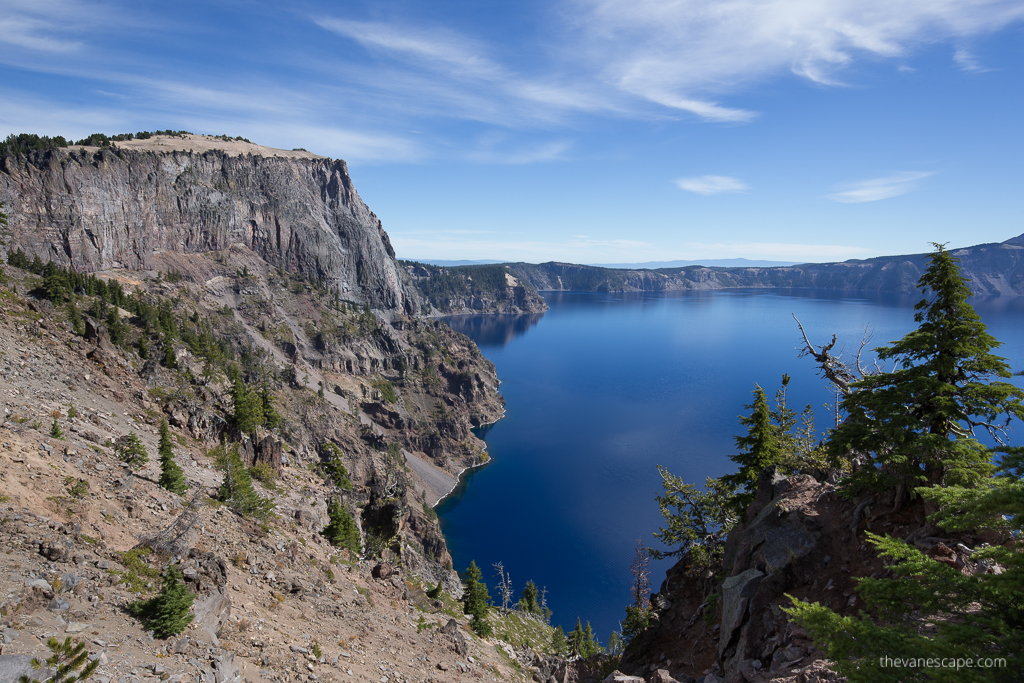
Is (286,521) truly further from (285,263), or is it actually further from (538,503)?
(285,263)

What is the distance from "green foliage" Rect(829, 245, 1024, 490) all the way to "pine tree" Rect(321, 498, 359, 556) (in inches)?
1117

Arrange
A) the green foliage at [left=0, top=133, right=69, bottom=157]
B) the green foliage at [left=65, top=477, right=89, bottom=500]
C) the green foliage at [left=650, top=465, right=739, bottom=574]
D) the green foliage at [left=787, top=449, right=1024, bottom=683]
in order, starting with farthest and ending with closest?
the green foliage at [left=0, top=133, right=69, bottom=157], the green foliage at [left=650, top=465, right=739, bottom=574], the green foliage at [left=65, top=477, right=89, bottom=500], the green foliage at [left=787, top=449, right=1024, bottom=683]

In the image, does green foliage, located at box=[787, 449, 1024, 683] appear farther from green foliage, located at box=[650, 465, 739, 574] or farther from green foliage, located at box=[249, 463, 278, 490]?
green foliage, located at box=[249, 463, 278, 490]

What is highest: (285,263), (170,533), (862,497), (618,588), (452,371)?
(285,263)

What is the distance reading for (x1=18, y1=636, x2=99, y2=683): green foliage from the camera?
39.6 ft

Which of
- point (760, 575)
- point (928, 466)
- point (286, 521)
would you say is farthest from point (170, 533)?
point (928, 466)

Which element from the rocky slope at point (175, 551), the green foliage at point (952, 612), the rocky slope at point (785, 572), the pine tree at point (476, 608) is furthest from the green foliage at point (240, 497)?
the green foliage at point (952, 612)

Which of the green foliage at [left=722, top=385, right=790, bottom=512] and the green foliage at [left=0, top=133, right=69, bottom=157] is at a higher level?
the green foliage at [left=0, top=133, right=69, bottom=157]

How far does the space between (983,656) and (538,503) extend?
111 meters

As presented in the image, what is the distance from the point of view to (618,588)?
86500mm

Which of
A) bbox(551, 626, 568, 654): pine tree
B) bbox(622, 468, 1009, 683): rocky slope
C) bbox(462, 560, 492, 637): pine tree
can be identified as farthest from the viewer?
bbox(551, 626, 568, 654): pine tree

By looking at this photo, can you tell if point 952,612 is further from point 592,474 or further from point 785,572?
A: point 592,474

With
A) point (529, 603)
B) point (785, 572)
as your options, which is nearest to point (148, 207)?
point (529, 603)

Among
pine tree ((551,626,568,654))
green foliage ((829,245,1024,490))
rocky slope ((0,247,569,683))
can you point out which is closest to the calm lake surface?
pine tree ((551,626,568,654))
